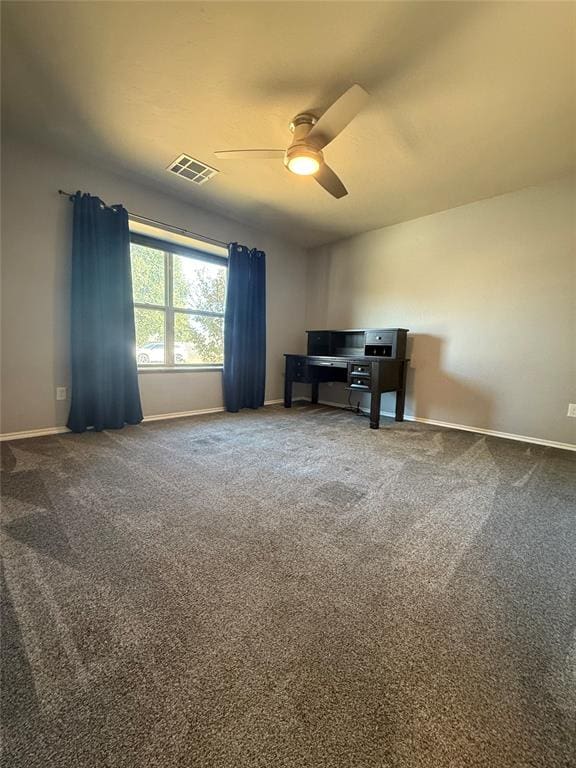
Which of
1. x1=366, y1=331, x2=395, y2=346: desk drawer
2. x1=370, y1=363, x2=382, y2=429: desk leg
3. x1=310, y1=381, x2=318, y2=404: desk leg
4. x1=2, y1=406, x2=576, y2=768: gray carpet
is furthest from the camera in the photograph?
x1=310, y1=381, x2=318, y2=404: desk leg

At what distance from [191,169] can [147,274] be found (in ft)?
3.73

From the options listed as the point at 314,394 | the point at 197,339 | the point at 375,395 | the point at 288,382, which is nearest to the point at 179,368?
the point at 197,339

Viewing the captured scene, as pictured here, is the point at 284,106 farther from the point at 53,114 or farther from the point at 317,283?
the point at 317,283

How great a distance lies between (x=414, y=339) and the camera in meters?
3.64

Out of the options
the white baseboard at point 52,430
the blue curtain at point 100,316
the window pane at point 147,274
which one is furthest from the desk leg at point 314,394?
the blue curtain at point 100,316

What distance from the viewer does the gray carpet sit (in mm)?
638

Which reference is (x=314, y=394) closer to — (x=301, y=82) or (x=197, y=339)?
(x=197, y=339)

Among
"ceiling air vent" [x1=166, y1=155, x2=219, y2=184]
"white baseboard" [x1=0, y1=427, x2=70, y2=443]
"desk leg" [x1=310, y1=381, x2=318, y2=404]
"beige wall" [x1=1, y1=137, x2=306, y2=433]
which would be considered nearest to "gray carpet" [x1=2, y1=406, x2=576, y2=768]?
"white baseboard" [x1=0, y1=427, x2=70, y2=443]

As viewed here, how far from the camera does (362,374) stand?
326 cm

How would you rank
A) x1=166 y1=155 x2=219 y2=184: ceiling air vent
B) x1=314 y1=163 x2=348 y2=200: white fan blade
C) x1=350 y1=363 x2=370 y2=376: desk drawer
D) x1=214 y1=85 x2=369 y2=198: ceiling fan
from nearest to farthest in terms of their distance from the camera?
x1=214 y1=85 x2=369 y2=198: ceiling fan
x1=314 y1=163 x2=348 y2=200: white fan blade
x1=166 y1=155 x2=219 y2=184: ceiling air vent
x1=350 y1=363 x2=370 y2=376: desk drawer

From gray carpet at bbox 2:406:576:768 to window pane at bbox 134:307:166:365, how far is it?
1599 millimetres

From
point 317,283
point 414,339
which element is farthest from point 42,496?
point 317,283

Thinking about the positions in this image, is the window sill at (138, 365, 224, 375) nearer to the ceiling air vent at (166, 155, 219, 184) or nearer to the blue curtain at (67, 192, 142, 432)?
the blue curtain at (67, 192, 142, 432)

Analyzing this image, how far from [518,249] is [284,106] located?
8.13 feet
